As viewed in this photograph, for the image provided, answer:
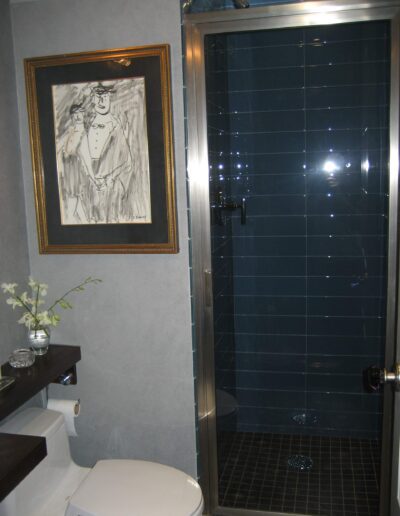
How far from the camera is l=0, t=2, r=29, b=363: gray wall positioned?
6.75ft

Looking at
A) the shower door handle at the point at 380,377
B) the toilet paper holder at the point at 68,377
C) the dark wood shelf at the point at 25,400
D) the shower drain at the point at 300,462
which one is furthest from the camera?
the shower drain at the point at 300,462

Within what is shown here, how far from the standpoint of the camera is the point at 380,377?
128 centimetres

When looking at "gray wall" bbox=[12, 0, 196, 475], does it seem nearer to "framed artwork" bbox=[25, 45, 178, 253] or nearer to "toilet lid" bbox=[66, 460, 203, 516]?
"framed artwork" bbox=[25, 45, 178, 253]

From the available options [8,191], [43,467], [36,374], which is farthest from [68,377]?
[8,191]

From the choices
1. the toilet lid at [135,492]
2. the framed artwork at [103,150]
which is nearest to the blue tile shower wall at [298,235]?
the framed artwork at [103,150]

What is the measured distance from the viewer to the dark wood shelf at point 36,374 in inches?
68.6

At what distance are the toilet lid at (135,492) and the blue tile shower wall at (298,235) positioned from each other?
582 millimetres

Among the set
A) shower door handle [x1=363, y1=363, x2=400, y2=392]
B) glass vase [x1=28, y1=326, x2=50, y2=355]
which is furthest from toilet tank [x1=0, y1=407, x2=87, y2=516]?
shower door handle [x1=363, y1=363, x2=400, y2=392]

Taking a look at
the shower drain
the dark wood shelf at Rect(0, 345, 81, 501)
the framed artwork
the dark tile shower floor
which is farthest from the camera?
the shower drain

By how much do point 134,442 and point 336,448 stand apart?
1027mm

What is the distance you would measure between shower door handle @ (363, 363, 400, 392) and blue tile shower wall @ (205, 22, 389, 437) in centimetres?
A: 104

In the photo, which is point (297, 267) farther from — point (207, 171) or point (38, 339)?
point (38, 339)

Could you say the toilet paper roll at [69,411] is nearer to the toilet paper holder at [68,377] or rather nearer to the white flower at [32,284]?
the toilet paper holder at [68,377]

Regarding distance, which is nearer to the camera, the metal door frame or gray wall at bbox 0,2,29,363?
the metal door frame
